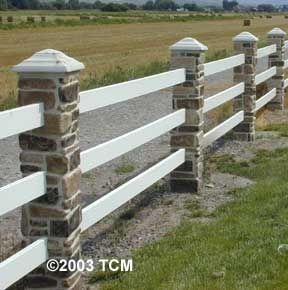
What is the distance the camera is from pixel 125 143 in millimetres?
5789

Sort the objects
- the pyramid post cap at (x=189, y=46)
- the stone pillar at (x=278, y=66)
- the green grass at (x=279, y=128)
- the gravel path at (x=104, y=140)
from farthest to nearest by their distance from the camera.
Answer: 1. the stone pillar at (x=278, y=66)
2. the green grass at (x=279, y=128)
3. the pyramid post cap at (x=189, y=46)
4. the gravel path at (x=104, y=140)

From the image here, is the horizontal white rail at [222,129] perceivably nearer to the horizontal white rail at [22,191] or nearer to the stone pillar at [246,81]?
the stone pillar at [246,81]

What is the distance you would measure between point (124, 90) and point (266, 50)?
6.75 meters

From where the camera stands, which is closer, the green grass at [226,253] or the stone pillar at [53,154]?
the stone pillar at [53,154]

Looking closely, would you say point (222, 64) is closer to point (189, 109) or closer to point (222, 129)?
point (222, 129)

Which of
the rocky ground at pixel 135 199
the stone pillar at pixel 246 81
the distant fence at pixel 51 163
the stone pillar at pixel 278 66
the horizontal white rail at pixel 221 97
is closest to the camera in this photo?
the distant fence at pixel 51 163

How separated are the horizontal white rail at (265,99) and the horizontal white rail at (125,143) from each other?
14.2ft

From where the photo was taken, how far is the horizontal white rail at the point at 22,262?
3.97m

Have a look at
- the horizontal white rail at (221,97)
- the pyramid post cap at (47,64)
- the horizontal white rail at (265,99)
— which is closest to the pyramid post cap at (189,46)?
the horizontal white rail at (221,97)

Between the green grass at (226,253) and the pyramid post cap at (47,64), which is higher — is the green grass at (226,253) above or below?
below

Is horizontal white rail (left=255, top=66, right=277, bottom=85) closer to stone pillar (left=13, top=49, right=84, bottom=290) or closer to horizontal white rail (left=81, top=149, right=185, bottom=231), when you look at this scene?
horizontal white rail (left=81, top=149, right=185, bottom=231)

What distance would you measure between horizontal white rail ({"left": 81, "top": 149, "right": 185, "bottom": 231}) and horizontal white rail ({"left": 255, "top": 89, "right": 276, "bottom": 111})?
171 inches

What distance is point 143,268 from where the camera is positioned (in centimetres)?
506

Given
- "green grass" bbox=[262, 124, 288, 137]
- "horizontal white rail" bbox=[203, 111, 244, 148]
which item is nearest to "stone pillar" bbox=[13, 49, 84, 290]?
"horizontal white rail" bbox=[203, 111, 244, 148]
